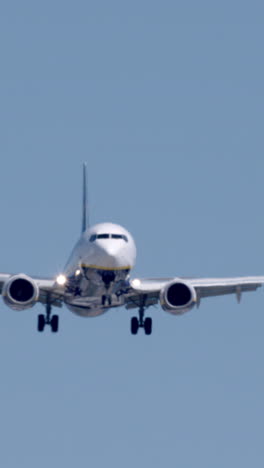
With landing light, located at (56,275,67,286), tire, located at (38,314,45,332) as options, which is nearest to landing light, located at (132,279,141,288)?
landing light, located at (56,275,67,286)

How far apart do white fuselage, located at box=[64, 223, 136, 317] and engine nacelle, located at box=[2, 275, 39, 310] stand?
1813 millimetres

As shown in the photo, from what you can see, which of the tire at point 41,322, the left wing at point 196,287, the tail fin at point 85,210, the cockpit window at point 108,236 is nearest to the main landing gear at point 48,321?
the tire at point 41,322

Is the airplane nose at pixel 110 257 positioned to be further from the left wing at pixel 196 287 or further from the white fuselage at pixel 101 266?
the left wing at pixel 196 287

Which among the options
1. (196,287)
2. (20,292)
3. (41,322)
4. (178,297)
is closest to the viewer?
(20,292)

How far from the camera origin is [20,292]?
6056cm

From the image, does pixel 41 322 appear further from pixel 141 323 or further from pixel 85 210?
pixel 85 210

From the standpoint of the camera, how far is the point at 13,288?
60688 mm

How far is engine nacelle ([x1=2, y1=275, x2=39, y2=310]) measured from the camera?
198 feet

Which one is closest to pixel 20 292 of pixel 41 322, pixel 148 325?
pixel 41 322

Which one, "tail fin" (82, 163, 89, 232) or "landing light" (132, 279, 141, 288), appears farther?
"tail fin" (82, 163, 89, 232)

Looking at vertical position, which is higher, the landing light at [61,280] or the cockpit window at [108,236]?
the cockpit window at [108,236]

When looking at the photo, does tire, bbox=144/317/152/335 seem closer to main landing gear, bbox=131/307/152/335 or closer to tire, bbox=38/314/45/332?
main landing gear, bbox=131/307/152/335

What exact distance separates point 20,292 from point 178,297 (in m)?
6.92

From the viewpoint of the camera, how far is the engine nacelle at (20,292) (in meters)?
60.3
